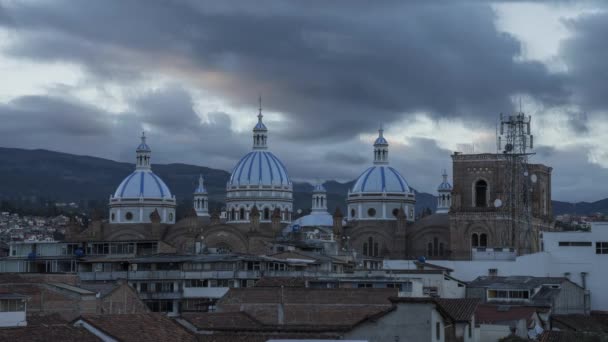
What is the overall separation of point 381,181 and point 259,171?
14.1m

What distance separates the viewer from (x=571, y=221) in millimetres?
192875

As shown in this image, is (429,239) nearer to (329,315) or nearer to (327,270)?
(327,270)

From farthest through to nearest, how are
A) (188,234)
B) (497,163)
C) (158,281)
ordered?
1. (188,234)
2. (497,163)
3. (158,281)

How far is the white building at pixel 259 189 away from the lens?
135 m

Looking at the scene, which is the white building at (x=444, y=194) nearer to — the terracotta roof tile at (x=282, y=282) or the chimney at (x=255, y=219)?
the chimney at (x=255, y=219)

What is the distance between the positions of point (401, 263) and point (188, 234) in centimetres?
2808

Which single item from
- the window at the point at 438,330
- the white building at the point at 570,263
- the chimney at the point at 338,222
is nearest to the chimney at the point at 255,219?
the chimney at the point at 338,222

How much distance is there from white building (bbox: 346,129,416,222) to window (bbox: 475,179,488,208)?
1139 centimetres

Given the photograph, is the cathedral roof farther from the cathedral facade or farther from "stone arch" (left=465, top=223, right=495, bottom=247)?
"stone arch" (left=465, top=223, right=495, bottom=247)

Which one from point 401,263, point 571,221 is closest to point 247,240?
point 401,263

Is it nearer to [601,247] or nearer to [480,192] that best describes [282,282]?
[601,247]

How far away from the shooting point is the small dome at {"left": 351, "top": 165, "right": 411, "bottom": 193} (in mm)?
130500

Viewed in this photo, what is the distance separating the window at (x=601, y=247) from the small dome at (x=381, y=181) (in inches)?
1410

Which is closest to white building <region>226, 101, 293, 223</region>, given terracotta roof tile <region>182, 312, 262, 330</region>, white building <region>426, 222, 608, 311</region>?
white building <region>426, 222, 608, 311</region>
